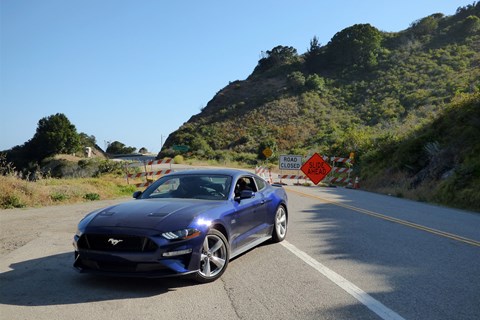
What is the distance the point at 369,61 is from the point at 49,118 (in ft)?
→ 167

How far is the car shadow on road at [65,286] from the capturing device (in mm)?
5297

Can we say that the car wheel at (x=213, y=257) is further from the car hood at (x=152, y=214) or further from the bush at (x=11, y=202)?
the bush at (x=11, y=202)

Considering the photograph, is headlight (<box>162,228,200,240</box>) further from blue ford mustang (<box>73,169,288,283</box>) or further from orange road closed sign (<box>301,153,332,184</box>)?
orange road closed sign (<box>301,153,332,184</box>)

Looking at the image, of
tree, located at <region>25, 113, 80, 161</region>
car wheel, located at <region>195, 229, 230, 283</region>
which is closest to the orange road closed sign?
car wheel, located at <region>195, 229, 230, 283</region>

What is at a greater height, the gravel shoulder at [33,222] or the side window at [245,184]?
the side window at [245,184]

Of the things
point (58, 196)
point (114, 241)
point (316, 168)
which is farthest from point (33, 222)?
point (316, 168)

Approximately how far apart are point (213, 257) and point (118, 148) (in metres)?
129

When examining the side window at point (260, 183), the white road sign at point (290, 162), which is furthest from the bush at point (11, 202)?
the white road sign at point (290, 162)

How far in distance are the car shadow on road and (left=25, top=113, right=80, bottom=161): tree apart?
183 feet

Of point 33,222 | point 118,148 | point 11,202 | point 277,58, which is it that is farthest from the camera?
point 118,148

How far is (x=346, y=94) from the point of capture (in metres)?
75.4

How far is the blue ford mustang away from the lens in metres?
5.53

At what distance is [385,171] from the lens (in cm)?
2706

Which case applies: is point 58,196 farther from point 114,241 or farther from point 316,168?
point 316,168
